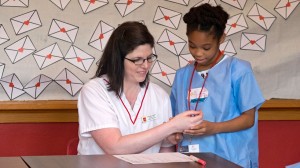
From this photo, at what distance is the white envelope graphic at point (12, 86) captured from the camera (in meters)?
2.91

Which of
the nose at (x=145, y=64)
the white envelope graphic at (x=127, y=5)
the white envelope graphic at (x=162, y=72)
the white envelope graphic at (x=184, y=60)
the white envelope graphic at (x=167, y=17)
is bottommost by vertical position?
the white envelope graphic at (x=162, y=72)

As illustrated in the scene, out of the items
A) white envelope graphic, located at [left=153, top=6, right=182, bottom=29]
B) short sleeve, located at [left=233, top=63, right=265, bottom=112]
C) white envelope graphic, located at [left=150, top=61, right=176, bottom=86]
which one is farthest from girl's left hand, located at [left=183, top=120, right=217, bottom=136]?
white envelope graphic, located at [left=153, top=6, right=182, bottom=29]

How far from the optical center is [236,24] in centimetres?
326

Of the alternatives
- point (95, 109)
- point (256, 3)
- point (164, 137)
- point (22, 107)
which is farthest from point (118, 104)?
point (256, 3)

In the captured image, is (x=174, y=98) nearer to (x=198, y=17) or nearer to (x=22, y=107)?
(x=198, y=17)

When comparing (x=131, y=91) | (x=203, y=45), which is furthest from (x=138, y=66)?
(x=203, y=45)

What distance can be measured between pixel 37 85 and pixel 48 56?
152mm

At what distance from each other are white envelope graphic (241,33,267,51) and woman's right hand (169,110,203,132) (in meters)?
1.11

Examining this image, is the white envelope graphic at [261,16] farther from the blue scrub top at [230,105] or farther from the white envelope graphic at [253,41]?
the blue scrub top at [230,105]

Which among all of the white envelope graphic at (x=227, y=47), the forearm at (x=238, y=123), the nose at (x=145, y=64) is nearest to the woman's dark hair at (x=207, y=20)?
the nose at (x=145, y=64)

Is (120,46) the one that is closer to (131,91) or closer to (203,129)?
(131,91)

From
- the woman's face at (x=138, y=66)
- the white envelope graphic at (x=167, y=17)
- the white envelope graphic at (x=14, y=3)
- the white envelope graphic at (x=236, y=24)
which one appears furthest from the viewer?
the white envelope graphic at (x=236, y=24)

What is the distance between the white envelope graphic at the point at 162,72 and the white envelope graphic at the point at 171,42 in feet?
0.31

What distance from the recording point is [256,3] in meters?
3.28
